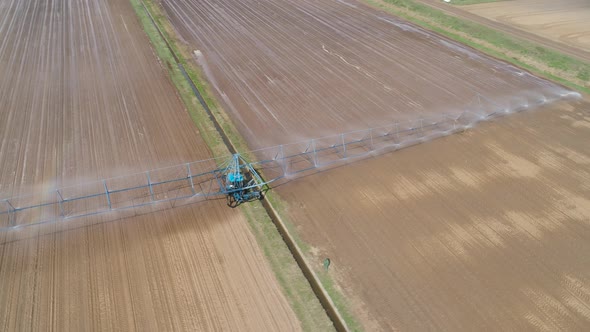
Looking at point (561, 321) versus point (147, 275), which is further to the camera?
point (147, 275)

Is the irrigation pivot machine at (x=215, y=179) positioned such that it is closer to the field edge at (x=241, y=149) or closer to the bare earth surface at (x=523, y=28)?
the field edge at (x=241, y=149)

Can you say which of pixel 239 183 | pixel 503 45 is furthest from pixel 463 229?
pixel 503 45

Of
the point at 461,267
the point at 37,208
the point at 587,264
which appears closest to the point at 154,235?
the point at 37,208

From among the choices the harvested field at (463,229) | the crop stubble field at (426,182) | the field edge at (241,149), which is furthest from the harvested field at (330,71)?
the harvested field at (463,229)

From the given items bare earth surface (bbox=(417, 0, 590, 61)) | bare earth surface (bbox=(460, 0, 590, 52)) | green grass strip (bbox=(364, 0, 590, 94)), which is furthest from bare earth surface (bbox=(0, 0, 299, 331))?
bare earth surface (bbox=(460, 0, 590, 52))

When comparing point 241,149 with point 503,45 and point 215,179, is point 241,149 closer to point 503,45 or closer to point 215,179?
point 215,179

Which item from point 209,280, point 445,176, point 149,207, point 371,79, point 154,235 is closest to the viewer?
point 209,280

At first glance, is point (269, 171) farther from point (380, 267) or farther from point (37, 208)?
point (37, 208)
